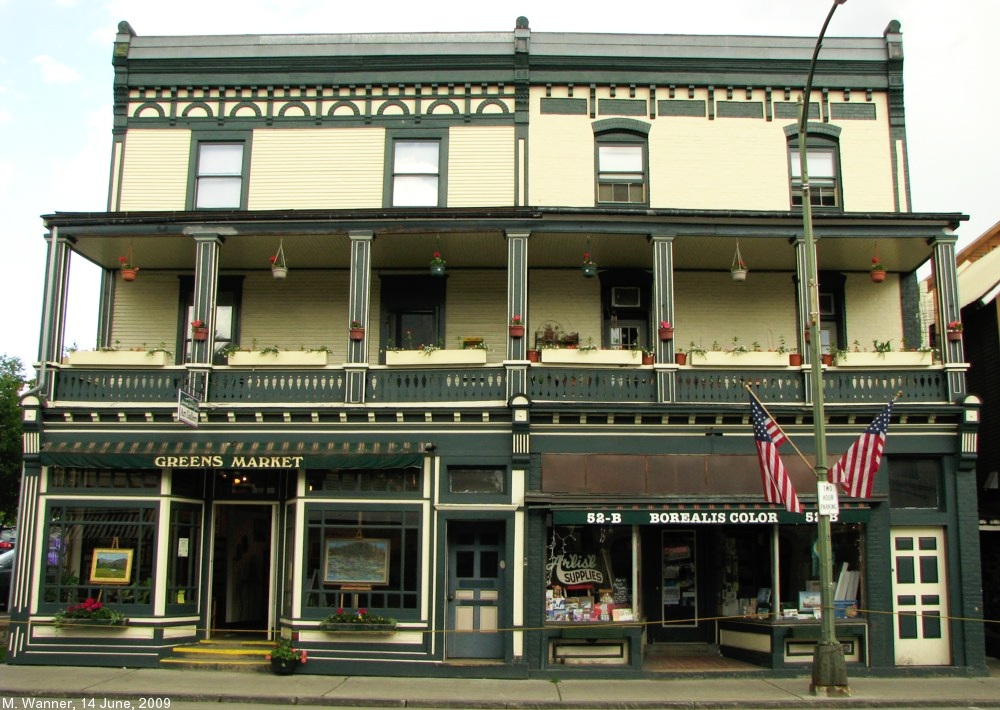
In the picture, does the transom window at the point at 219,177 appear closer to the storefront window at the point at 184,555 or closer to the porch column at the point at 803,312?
the storefront window at the point at 184,555

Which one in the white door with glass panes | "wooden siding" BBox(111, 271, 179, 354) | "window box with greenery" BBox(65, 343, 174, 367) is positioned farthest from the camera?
"wooden siding" BBox(111, 271, 179, 354)

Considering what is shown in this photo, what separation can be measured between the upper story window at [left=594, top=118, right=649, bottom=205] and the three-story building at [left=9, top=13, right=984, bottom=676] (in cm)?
9

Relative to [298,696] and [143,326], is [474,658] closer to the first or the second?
[298,696]

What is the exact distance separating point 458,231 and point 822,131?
850 cm

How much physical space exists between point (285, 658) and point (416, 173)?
10.2 metres

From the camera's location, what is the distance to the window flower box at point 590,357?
59.6 ft

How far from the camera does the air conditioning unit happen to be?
20781 millimetres

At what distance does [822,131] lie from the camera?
21.0 m

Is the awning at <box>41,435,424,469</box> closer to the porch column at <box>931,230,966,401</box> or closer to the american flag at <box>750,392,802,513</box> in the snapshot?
the american flag at <box>750,392,802,513</box>

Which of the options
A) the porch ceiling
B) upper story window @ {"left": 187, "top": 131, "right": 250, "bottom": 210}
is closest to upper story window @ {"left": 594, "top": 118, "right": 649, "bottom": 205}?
the porch ceiling

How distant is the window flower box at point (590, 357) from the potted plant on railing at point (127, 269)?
8503 mm

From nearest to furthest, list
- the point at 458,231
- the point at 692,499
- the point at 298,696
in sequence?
the point at 298,696 < the point at 692,499 < the point at 458,231

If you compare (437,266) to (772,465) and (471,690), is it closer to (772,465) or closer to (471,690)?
(772,465)

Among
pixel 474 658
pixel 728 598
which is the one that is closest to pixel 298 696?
pixel 474 658
